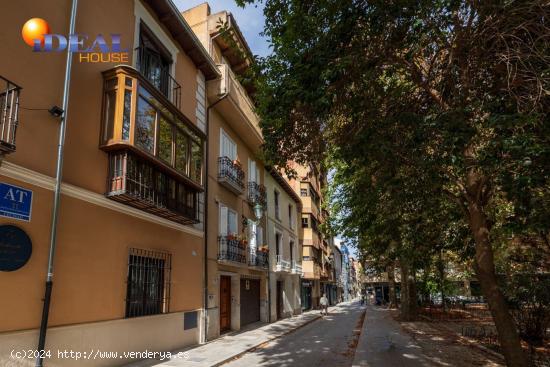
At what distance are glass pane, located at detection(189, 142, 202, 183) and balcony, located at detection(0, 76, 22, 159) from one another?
20.0 ft

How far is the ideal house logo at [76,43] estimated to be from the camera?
757 cm

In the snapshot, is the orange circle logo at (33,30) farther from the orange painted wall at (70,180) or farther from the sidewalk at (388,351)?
the sidewalk at (388,351)

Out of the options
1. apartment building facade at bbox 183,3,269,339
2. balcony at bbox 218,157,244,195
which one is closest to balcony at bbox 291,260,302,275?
apartment building facade at bbox 183,3,269,339

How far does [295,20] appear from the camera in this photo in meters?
7.57

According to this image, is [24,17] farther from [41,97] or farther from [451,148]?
[451,148]

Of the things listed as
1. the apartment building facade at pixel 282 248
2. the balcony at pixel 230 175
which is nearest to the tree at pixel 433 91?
the balcony at pixel 230 175

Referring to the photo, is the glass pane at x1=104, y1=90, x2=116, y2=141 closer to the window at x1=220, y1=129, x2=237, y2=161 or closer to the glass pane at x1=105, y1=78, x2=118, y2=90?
the glass pane at x1=105, y1=78, x2=118, y2=90

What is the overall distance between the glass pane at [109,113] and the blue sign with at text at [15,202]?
263cm

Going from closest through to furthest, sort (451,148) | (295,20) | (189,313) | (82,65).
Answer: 1. (451,148)
2. (295,20)
3. (82,65)
4. (189,313)

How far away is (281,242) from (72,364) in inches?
751

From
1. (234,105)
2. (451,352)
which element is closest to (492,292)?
(451,352)

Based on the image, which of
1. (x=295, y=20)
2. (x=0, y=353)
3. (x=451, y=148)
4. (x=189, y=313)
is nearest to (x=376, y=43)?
(x=295, y=20)

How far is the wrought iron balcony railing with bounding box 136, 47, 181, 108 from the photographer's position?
38.8 feet

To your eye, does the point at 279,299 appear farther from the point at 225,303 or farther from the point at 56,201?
the point at 56,201
